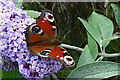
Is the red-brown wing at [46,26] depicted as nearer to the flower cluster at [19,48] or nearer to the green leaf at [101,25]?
the flower cluster at [19,48]

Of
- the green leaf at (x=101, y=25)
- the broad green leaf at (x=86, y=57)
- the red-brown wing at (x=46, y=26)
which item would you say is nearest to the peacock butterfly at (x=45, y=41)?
the red-brown wing at (x=46, y=26)

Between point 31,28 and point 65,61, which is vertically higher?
point 31,28

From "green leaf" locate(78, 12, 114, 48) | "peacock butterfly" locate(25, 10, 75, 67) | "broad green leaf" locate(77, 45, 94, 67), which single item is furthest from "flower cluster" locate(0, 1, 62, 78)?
"green leaf" locate(78, 12, 114, 48)

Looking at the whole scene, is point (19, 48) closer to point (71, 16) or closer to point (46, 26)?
point (46, 26)

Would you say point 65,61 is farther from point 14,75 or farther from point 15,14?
point 14,75

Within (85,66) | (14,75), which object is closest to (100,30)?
(85,66)

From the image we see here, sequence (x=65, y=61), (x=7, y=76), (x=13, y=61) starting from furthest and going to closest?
(x=7, y=76) → (x=13, y=61) → (x=65, y=61)
